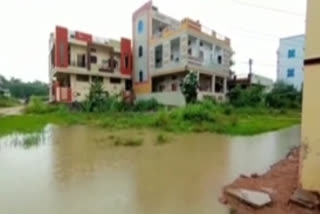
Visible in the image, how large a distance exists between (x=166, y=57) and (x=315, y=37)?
753 inches

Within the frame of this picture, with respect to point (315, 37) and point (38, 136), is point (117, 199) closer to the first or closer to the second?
point (315, 37)

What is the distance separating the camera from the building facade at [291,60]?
29.6 metres

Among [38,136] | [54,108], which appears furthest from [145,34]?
[38,136]

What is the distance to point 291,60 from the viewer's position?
30.3 m

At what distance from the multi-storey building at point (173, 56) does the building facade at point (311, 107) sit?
50.9ft

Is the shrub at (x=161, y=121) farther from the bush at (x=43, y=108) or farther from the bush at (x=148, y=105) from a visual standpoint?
the bush at (x=43, y=108)

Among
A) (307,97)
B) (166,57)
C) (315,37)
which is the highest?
(166,57)

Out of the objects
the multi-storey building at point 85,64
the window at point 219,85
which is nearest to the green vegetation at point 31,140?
the multi-storey building at point 85,64

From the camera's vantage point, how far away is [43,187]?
492 centimetres

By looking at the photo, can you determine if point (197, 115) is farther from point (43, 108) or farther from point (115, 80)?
point (115, 80)

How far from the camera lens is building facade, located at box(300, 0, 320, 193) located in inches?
150

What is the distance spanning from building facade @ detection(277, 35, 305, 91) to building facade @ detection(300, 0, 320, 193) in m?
27.7

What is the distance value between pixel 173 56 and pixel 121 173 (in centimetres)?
1781

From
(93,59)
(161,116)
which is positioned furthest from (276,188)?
(93,59)
